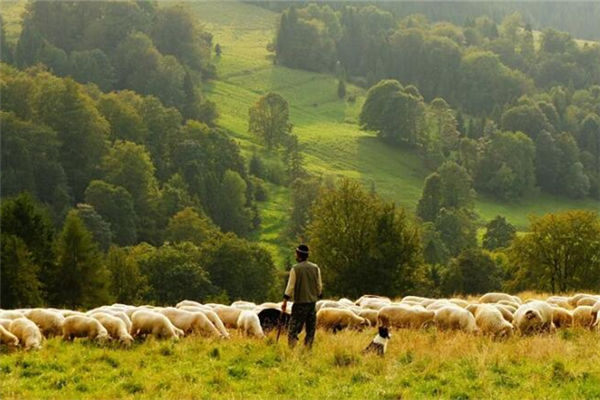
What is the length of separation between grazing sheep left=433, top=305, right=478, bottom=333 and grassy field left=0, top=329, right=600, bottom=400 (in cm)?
204

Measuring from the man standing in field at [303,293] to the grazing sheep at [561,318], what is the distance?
8336mm

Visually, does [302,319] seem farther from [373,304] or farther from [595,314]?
[595,314]

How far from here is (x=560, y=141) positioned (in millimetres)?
193750

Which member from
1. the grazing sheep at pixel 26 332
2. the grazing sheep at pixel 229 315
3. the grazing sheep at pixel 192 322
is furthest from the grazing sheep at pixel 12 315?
the grazing sheep at pixel 229 315

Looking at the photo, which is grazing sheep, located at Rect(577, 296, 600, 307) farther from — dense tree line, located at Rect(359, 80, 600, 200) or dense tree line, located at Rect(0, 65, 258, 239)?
dense tree line, located at Rect(359, 80, 600, 200)

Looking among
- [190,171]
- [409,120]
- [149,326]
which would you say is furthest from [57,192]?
[149,326]

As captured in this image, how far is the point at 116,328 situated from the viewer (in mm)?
22016

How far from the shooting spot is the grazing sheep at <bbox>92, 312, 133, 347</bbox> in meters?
21.5

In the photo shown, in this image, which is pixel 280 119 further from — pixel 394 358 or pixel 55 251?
pixel 394 358

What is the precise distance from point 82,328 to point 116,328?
86cm

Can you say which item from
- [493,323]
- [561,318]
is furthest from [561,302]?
[493,323]

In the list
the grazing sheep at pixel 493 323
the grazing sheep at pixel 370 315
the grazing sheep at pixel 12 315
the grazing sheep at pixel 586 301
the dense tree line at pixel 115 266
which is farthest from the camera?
the dense tree line at pixel 115 266

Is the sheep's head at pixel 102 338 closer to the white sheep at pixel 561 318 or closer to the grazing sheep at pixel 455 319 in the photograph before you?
the grazing sheep at pixel 455 319

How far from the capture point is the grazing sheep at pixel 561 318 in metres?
25.3
